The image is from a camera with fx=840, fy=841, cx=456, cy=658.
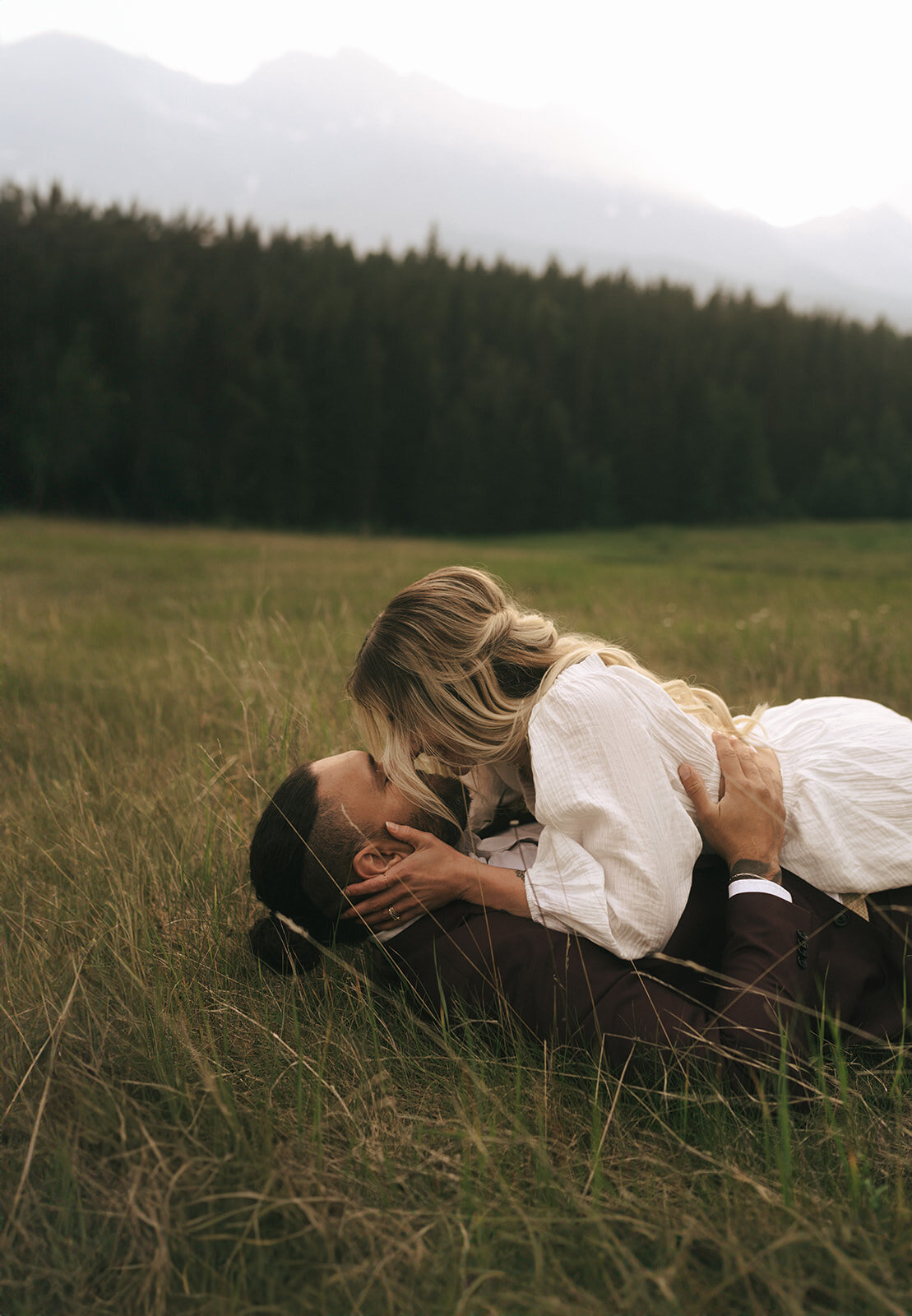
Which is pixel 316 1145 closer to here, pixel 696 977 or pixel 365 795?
pixel 365 795

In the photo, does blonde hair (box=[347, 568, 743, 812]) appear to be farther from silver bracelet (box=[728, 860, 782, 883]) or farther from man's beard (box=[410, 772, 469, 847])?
silver bracelet (box=[728, 860, 782, 883])

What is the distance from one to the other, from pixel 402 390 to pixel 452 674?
158 feet

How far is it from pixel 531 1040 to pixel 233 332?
4688 cm

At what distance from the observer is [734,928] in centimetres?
208

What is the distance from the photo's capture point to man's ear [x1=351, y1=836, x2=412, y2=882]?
→ 7.34 ft

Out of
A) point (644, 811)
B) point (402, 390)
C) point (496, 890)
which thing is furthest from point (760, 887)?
point (402, 390)

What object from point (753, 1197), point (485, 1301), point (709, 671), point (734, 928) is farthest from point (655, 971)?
point (709, 671)

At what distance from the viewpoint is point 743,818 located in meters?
2.23

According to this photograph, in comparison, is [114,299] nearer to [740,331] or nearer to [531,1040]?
[740,331]

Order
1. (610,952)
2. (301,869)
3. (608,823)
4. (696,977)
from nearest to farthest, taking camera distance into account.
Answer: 1. (608,823)
2. (610,952)
3. (696,977)
4. (301,869)

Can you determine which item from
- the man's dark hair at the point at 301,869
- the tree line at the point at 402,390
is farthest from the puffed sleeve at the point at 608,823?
the tree line at the point at 402,390

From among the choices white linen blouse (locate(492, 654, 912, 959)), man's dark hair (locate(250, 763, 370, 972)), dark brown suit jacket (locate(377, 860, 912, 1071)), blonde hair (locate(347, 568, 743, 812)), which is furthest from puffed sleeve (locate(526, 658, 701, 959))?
man's dark hair (locate(250, 763, 370, 972))

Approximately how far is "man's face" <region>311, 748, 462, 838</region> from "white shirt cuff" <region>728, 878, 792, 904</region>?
0.81 meters

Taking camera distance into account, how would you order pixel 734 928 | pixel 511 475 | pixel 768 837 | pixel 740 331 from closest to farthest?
pixel 734 928
pixel 768 837
pixel 511 475
pixel 740 331
